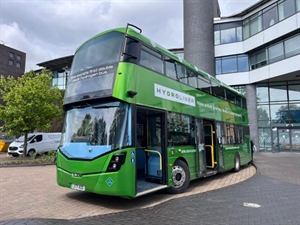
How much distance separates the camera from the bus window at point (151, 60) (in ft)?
22.8

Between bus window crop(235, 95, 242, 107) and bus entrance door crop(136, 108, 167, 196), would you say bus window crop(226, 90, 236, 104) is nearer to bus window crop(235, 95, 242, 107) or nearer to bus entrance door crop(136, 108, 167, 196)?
bus window crop(235, 95, 242, 107)

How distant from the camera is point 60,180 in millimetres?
6691

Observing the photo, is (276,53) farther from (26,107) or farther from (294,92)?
(26,107)

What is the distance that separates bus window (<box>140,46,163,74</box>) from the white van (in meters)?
15.1

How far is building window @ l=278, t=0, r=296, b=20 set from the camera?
859 inches

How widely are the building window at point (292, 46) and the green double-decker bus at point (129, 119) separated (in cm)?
1688

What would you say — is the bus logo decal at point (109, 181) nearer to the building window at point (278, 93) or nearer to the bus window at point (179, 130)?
the bus window at point (179, 130)

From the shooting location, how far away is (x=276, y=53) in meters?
23.7

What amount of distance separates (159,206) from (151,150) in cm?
175

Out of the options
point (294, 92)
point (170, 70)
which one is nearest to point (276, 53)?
point (294, 92)

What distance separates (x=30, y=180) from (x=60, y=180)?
3.92 m

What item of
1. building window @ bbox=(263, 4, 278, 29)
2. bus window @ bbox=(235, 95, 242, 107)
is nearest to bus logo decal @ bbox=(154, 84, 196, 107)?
bus window @ bbox=(235, 95, 242, 107)

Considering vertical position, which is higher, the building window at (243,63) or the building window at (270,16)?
the building window at (270,16)

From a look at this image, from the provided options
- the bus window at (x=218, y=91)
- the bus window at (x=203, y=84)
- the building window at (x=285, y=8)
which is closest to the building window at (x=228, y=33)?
the building window at (x=285, y=8)
